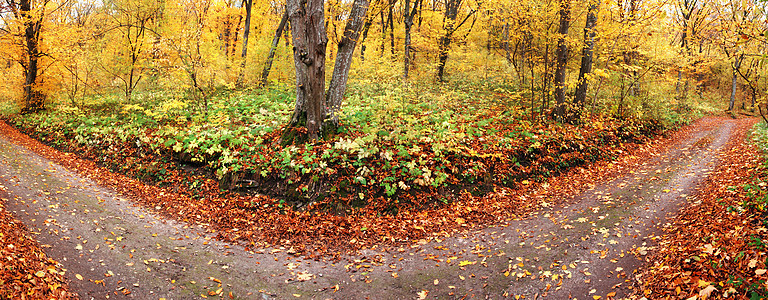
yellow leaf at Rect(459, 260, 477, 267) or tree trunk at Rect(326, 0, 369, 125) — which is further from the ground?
tree trunk at Rect(326, 0, 369, 125)

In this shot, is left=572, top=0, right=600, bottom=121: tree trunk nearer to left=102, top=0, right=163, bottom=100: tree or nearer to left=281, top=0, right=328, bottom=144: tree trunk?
left=281, top=0, right=328, bottom=144: tree trunk

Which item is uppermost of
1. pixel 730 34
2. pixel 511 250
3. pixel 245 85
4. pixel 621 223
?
pixel 730 34

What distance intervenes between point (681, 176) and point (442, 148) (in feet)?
18.3

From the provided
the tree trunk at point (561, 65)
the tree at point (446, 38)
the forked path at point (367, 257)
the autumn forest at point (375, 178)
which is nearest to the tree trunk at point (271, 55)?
the autumn forest at point (375, 178)

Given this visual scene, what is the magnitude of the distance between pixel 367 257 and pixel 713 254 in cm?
440

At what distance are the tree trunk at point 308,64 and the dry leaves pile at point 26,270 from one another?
4.55 m

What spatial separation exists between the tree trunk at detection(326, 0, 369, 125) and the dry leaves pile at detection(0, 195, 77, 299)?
5656 mm

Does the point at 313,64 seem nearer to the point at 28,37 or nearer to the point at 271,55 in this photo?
the point at 271,55

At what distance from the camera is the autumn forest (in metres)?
4.48

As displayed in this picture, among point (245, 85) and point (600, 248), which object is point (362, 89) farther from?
point (600, 248)

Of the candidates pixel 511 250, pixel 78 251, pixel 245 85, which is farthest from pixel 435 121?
pixel 245 85

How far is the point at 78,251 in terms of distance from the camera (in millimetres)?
4938

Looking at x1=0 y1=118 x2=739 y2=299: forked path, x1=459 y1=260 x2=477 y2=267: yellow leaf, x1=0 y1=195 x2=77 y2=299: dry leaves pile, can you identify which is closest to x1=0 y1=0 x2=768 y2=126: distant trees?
x1=0 y1=118 x2=739 y2=299: forked path

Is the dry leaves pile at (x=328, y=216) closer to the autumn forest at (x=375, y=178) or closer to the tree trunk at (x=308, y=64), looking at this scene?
the autumn forest at (x=375, y=178)
